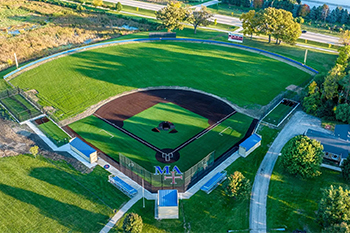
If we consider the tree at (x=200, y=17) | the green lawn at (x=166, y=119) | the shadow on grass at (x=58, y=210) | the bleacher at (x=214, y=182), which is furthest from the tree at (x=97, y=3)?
the bleacher at (x=214, y=182)

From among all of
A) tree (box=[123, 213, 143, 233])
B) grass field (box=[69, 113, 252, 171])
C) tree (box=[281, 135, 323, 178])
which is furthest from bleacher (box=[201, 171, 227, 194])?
tree (box=[123, 213, 143, 233])

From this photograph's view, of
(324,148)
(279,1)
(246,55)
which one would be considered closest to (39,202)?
(324,148)

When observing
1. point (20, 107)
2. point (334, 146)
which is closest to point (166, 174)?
point (334, 146)

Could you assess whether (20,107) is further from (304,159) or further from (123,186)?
(304,159)

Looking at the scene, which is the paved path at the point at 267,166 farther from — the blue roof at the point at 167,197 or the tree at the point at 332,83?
the blue roof at the point at 167,197

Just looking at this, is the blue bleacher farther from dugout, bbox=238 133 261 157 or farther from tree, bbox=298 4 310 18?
tree, bbox=298 4 310 18
